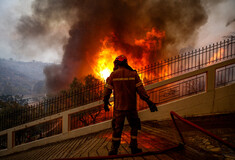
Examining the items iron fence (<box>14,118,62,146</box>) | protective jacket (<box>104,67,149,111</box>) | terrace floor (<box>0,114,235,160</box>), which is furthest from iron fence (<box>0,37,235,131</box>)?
protective jacket (<box>104,67,149,111</box>)

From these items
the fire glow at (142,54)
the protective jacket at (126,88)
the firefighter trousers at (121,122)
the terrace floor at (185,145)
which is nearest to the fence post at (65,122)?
the terrace floor at (185,145)

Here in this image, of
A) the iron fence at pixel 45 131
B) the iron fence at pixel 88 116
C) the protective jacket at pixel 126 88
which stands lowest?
the iron fence at pixel 45 131

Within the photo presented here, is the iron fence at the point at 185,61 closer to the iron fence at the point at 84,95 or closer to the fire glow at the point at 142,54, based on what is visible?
the iron fence at the point at 84,95

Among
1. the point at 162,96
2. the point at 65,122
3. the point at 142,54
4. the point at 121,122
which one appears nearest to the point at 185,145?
the point at 121,122

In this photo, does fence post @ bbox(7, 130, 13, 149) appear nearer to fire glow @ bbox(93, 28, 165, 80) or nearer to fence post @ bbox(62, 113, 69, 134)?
fence post @ bbox(62, 113, 69, 134)

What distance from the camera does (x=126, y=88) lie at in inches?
121

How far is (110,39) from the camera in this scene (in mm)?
28625

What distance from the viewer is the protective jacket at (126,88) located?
3.07m

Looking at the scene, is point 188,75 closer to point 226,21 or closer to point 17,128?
point 17,128

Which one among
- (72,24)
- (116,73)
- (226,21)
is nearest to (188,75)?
(116,73)

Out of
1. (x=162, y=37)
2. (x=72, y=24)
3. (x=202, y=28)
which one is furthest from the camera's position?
(x=72, y=24)

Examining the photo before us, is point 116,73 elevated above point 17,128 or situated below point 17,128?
above

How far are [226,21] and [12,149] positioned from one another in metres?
26.6

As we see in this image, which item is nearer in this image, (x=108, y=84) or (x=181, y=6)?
(x=108, y=84)
